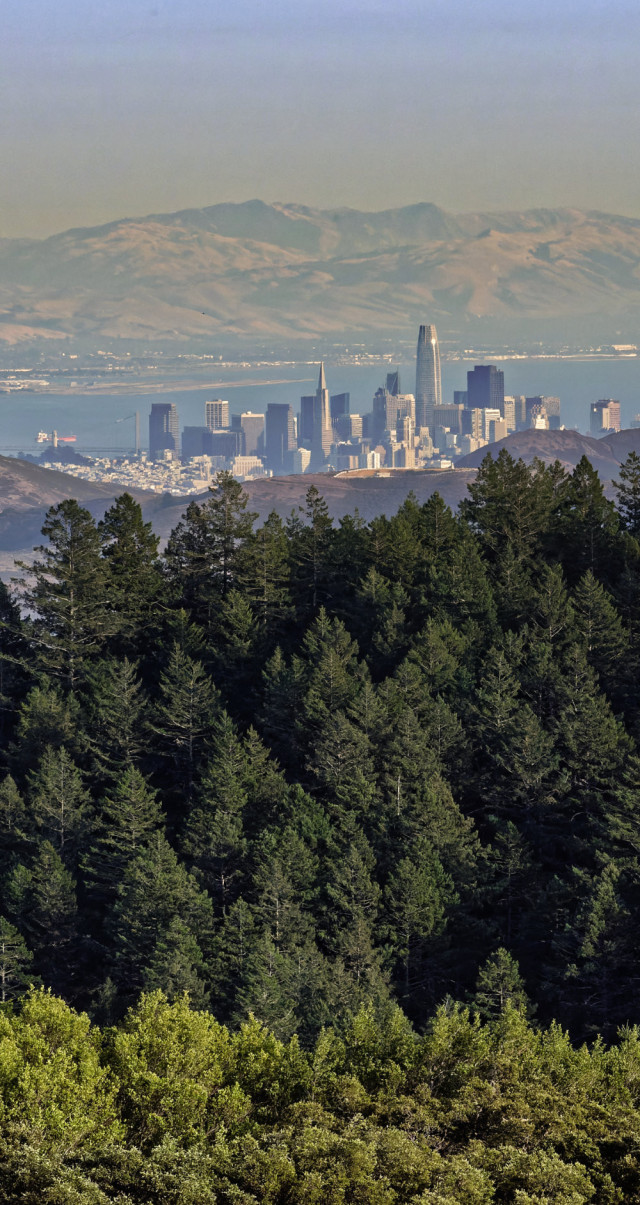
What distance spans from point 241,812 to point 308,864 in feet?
19.8

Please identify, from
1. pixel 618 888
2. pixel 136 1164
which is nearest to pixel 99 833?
pixel 618 888

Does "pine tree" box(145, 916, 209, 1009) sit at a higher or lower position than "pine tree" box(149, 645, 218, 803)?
lower

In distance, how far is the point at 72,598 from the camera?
69.6m

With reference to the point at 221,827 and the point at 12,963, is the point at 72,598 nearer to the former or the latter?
the point at 221,827

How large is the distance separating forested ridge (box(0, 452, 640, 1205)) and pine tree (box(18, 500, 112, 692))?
19 centimetres

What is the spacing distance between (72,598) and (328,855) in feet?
77.7

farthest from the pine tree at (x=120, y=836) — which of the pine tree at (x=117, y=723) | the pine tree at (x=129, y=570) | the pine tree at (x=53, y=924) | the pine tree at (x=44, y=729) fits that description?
the pine tree at (x=129, y=570)

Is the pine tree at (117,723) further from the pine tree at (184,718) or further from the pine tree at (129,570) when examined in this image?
the pine tree at (129,570)

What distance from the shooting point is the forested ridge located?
27562 millimetres

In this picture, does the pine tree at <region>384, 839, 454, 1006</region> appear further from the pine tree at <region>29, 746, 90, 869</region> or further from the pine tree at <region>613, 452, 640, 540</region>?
the pine tree at <region>613, 452, 640, 540</region>

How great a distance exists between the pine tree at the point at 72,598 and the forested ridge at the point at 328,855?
0.63 ft

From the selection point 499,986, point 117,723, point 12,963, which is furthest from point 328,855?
point 117,723

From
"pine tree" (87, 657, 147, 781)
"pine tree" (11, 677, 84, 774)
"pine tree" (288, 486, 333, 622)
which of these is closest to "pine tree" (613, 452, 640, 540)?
"pine tree" (288, 486, 333, 622)

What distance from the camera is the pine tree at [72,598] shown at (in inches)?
2714
